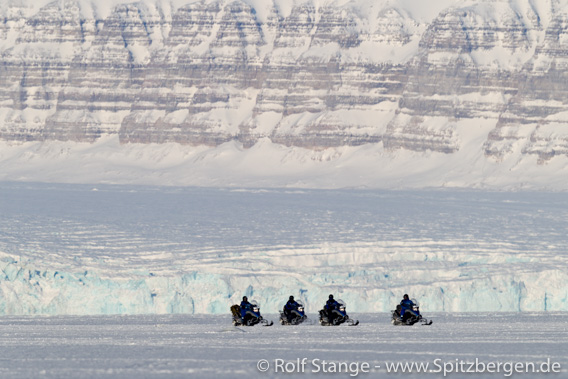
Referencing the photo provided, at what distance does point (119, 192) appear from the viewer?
18312cm

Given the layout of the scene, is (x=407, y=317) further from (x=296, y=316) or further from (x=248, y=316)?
(x=248, y=316)

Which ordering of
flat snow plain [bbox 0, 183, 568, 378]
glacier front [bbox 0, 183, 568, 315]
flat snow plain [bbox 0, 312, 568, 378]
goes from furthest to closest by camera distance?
1. glacier front [bbox 0, 183, 568, 315]
2. flat snow plain [bbox 0, 183, 568, 378]
3. flat snow plain [bbox 0, 312, 568, 378]

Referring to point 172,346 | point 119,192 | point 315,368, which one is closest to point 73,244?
point 172,346

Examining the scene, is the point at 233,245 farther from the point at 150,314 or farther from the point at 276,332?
the point at 276,332

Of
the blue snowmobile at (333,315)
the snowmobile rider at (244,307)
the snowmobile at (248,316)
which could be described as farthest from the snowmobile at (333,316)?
the snowmobile rider at (244,307)

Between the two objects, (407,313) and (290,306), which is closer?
(290,306)

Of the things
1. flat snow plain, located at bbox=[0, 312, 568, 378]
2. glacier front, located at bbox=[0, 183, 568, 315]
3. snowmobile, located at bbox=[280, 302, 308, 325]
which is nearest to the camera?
flat snow plain, located at bbox=[0, 312, 568, 378]

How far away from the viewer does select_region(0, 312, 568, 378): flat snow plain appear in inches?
2195

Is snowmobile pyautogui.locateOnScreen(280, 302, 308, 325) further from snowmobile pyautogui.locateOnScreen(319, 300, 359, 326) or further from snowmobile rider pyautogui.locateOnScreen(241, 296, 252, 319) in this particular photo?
snowmobile rider pyautogui.locateOnScreen(241, 296, 252, 319)

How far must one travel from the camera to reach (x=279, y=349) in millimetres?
61938

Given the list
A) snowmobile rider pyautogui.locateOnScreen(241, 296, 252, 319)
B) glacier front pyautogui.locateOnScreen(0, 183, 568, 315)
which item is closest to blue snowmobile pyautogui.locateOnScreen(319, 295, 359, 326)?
snowmobile rider pyautogui.locateOnScreen(241, 296, 252, 319)

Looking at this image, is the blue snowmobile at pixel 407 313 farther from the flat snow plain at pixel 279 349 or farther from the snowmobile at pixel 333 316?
the snowmobile at pixel 333 316

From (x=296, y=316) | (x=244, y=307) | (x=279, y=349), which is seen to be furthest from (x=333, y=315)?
(x=279, y=349)

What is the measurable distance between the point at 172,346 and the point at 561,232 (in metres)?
54.2
